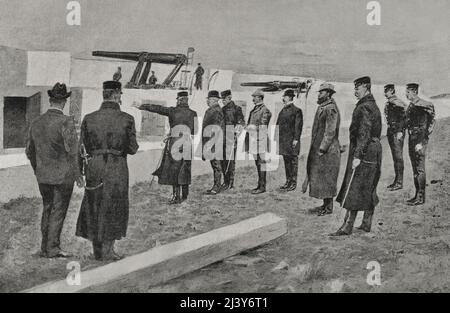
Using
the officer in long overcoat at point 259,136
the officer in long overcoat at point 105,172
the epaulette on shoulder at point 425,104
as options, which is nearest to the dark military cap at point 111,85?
the officer in long overcoat at point 105,172

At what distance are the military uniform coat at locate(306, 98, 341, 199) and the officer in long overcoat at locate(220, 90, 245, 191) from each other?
82 centimetres

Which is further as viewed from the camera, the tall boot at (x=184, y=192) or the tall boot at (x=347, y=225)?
the tall boot at (x=184, y=192)

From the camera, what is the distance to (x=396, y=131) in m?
6.05

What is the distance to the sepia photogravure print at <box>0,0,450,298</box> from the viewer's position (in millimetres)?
5426

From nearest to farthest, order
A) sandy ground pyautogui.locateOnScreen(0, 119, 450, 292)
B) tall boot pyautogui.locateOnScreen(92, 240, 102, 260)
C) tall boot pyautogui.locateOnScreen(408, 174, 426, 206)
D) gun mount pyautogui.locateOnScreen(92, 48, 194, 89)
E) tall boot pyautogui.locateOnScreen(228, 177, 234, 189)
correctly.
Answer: tall boot pyautogui.locateOnScreen(92, 240, 102, 260)
sandy ground pyautogui.locateOnScreen(0, 119, 450, 292)
gun mount pyautogui.locateOnScreen(92, 48, 194, 89)
tall boot pyautogui.locateOnScreen(408, 174, 426, 206)
tall boot pyautogui.locateOnScreen(228, 177, 234, 189)

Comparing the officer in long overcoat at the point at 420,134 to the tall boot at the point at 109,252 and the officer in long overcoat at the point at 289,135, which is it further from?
the tall boot at the point at 109,252

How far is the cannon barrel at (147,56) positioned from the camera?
233 inches

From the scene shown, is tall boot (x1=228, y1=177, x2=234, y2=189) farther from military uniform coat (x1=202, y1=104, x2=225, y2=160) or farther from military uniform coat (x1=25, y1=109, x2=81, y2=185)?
military uniform coat (x1=25, y1=109, x2=81, y2=185)

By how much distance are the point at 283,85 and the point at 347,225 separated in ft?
5.35

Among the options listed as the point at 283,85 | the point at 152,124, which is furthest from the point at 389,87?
the point at 152,124

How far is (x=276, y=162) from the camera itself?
620 cm

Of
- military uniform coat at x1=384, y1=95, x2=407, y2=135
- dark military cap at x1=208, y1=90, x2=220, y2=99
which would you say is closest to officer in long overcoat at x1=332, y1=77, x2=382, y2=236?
military uniform coat at x1=384, y1=95, x2=407, y2=135

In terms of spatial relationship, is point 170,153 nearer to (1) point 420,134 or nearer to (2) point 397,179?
(2) point 397,179

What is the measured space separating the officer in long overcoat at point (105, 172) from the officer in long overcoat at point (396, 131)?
8.83 feet
